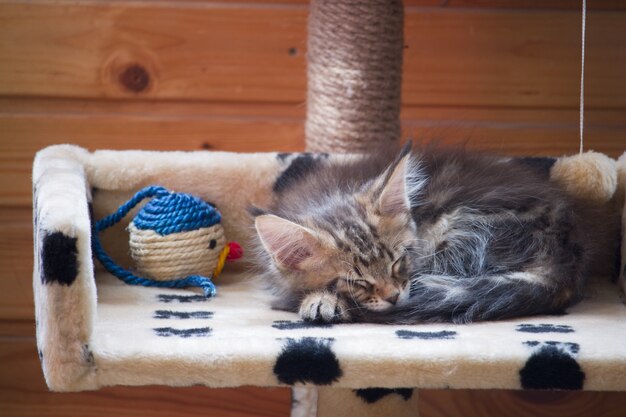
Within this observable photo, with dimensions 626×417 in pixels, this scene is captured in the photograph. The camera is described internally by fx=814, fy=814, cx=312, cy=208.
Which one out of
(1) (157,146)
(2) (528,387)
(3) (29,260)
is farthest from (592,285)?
(3) (29,260)

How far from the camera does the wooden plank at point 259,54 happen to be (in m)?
2.45

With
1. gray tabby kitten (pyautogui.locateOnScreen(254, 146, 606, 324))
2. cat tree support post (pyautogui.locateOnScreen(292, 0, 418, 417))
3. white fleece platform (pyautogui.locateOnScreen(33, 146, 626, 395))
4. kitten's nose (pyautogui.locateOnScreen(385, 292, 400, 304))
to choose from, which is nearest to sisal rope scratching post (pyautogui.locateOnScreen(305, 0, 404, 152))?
cat tree support post (pyautogui.locateOnScreen(292, 0, 418, 417))

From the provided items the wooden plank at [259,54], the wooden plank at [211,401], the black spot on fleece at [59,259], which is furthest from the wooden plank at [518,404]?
the black spot on fleece at [59,259]

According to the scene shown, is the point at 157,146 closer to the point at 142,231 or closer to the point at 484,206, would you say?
the point at 142,231

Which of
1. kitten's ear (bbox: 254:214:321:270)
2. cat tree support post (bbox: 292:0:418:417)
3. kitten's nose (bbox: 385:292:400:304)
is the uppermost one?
cat tree support post (bbox: 292:0:418:417)

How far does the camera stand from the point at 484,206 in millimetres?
1737

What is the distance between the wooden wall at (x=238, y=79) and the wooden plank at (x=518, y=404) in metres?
0.79

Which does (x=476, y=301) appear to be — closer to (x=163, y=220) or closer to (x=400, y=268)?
(x=400, y=268)

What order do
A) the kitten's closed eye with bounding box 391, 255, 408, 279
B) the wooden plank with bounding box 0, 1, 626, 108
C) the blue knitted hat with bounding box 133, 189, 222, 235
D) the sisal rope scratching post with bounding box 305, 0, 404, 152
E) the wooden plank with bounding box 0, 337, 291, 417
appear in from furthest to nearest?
1. the wooden plank with bounding box 0, 337, 291, 417
2. the wooden plank with bounding box 0, 1, 626, 108
3. the sisal rope scratching post with bounding box 305, 0, 404, 152
4. the blue knitted hat with bounding box 133, 189, 222, 235
5. the kitten's closed eye with bounding box 391, 255, 408, 279

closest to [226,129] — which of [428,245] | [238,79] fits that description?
[238,79]

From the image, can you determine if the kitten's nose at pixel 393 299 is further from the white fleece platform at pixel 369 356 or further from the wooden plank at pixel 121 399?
the wooden plank at pixel 121 399

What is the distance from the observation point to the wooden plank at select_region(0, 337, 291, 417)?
261cm

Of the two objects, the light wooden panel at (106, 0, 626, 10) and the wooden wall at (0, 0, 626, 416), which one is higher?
the light wooden panel at (106, 0, 626, 10)

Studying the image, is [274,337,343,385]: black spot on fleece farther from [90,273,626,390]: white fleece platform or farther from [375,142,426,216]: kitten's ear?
[375,142,426,216]: kitten's ear
